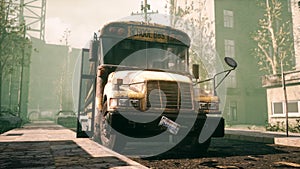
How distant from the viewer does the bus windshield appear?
685 centimetres

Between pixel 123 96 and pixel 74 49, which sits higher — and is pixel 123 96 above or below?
below

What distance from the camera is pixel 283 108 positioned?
1524 cm

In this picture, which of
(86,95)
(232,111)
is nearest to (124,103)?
(86,95)

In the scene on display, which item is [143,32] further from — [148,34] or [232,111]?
[232,111]

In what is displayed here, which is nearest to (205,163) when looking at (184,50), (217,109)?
(217,109)

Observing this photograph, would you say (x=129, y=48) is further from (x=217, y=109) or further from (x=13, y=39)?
(x=13, y=39)

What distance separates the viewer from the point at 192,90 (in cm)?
607

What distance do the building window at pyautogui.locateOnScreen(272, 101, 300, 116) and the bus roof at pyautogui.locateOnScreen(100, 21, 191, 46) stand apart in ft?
33.6

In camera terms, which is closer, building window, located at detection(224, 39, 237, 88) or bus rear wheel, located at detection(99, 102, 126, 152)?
bus rear wheel, located at detection(99, 102, 126, 152)

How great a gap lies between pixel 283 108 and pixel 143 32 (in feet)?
38.9

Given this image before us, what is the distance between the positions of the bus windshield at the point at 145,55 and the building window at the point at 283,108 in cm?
1035

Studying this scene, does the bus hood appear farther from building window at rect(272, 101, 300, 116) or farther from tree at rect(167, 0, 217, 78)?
tree at rect(167, 0, 217, 78)

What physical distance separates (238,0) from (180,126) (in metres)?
28.9

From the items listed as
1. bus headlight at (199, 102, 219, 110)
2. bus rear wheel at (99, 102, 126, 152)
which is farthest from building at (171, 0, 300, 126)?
bus rear wheel at (99, 102, 126, 152)
